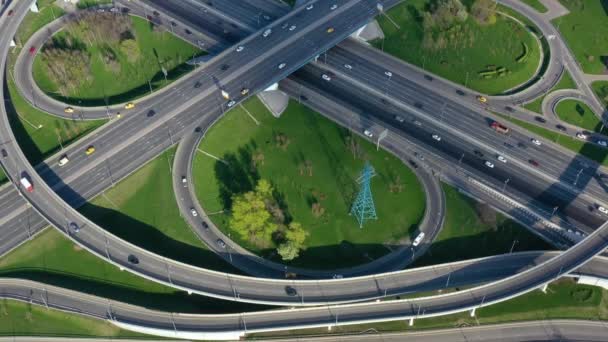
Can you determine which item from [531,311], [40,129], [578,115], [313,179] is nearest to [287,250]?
[313,179]

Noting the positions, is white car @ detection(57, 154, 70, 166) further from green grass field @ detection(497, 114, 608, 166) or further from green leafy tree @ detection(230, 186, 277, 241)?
green grass field @ detection(497, 114, 608, 166)

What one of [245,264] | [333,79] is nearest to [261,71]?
[333,79]

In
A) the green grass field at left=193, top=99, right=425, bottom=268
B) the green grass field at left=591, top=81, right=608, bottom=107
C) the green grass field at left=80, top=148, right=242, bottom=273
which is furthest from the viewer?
the green grass field at left=591, top=81, right=608, bottom=107

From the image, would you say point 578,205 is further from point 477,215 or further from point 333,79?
point 333,79

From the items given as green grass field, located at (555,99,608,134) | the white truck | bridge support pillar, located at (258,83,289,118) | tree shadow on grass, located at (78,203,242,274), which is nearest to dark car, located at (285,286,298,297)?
tree shadow on grass, located at (78,203,242,274)

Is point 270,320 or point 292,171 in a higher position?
point 292,171

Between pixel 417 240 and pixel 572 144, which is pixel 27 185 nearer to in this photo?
pixel 417 240

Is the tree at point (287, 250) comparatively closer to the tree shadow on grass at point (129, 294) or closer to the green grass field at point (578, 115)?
the tree shadow on grass at point (129, 294)
